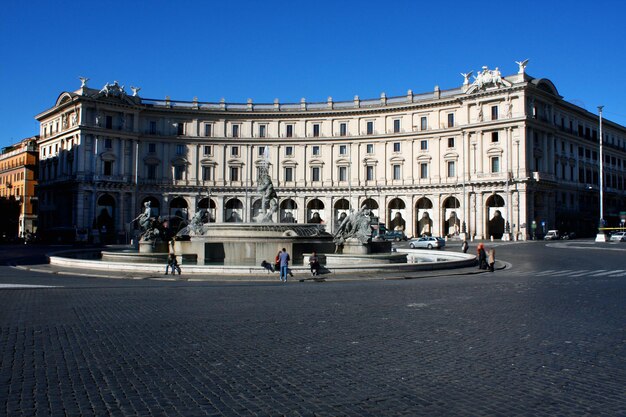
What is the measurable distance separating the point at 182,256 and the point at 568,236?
198 ft

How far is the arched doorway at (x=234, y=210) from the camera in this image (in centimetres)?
8469

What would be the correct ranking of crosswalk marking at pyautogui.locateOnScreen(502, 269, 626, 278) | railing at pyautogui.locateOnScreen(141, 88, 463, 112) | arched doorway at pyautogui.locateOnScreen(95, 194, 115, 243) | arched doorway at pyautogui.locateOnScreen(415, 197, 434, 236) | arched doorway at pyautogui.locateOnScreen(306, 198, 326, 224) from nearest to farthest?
crosswalk marking at pyautogui.locateOnScreen(502, 269, 626, 278), arched doorway at pyautogui.locateOnScreen(95, 194, 115, 243), arched doorway at pyautogui.locateOnScreen(415, 197, 434, 236), railing at pyautogui.locateOnScreen(141, 88, 463, 112), arched doorway at pyautogui.locateOnScreen(306, 198, 326, 224)

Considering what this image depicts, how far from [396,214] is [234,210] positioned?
25.1 m

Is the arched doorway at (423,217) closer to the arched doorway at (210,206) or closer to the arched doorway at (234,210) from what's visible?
the arched doorway at (234,210)

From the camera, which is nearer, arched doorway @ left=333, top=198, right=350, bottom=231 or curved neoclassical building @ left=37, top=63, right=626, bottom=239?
curved neoclassical building @ left=37, top=63, right=626, bottom=239

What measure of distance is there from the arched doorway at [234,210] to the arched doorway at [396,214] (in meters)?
23.0

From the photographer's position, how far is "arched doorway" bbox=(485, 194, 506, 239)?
71300mm

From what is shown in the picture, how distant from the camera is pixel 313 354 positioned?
8953 millimetres

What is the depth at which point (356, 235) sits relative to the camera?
3062cm

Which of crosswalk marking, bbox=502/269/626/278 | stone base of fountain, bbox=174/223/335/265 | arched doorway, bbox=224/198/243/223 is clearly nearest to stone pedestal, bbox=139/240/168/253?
stone base of fountain, bbox=174/223/335/265

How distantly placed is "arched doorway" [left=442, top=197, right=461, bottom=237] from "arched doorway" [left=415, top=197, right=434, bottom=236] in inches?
88.7

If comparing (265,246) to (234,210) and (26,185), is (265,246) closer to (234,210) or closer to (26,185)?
(234,210)

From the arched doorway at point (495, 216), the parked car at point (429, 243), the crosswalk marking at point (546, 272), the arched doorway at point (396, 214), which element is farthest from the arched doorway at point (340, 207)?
the crosswalk marking at point (546, 272)

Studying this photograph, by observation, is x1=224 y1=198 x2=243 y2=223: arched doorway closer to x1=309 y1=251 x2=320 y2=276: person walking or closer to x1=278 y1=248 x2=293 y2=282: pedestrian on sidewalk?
x1=309 y1=251 x2=320 y2=276: person walking
